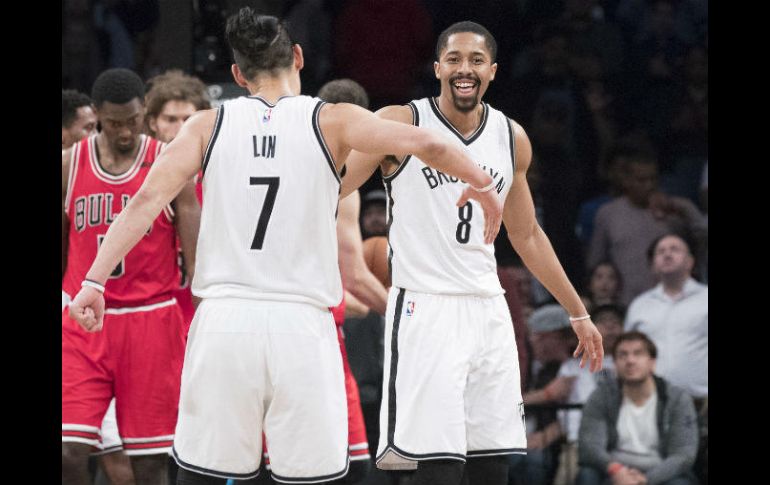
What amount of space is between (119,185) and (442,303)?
1619 mm

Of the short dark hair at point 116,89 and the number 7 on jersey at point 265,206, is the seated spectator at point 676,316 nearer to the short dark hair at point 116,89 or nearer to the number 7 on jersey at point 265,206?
the short dark hair at point 116,89

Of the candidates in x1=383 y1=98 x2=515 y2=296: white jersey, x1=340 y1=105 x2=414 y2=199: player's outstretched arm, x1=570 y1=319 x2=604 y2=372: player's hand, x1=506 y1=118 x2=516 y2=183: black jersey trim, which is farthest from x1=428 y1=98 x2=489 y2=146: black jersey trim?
x1=570 y1=319 x2=604 y2=372: player's hand

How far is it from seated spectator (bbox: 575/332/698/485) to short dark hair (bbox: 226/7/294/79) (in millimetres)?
4183

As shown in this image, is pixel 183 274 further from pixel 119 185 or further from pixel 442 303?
pixel 442 303

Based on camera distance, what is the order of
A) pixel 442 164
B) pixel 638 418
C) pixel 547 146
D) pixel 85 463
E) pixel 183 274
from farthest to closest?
1. pixel 547 146
2. pixel 638 418
3. pixel 183 274
4. pixel 85 463
5. pixel 442 164

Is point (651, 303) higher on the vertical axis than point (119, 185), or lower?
lower

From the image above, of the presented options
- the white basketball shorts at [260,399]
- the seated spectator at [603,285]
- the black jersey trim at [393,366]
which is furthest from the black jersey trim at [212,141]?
the seated spectator at [603,285]

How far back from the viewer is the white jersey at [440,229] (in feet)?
Result: 17.8

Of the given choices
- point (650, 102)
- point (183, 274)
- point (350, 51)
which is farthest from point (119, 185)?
point (650, 102)

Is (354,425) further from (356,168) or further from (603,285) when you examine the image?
(603,285)

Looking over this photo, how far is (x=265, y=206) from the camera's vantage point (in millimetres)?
4523

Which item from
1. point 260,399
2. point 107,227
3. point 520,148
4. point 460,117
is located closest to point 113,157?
point 107,227

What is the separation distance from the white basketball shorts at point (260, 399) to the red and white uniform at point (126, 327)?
4.68ft

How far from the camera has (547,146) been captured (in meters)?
9.26
